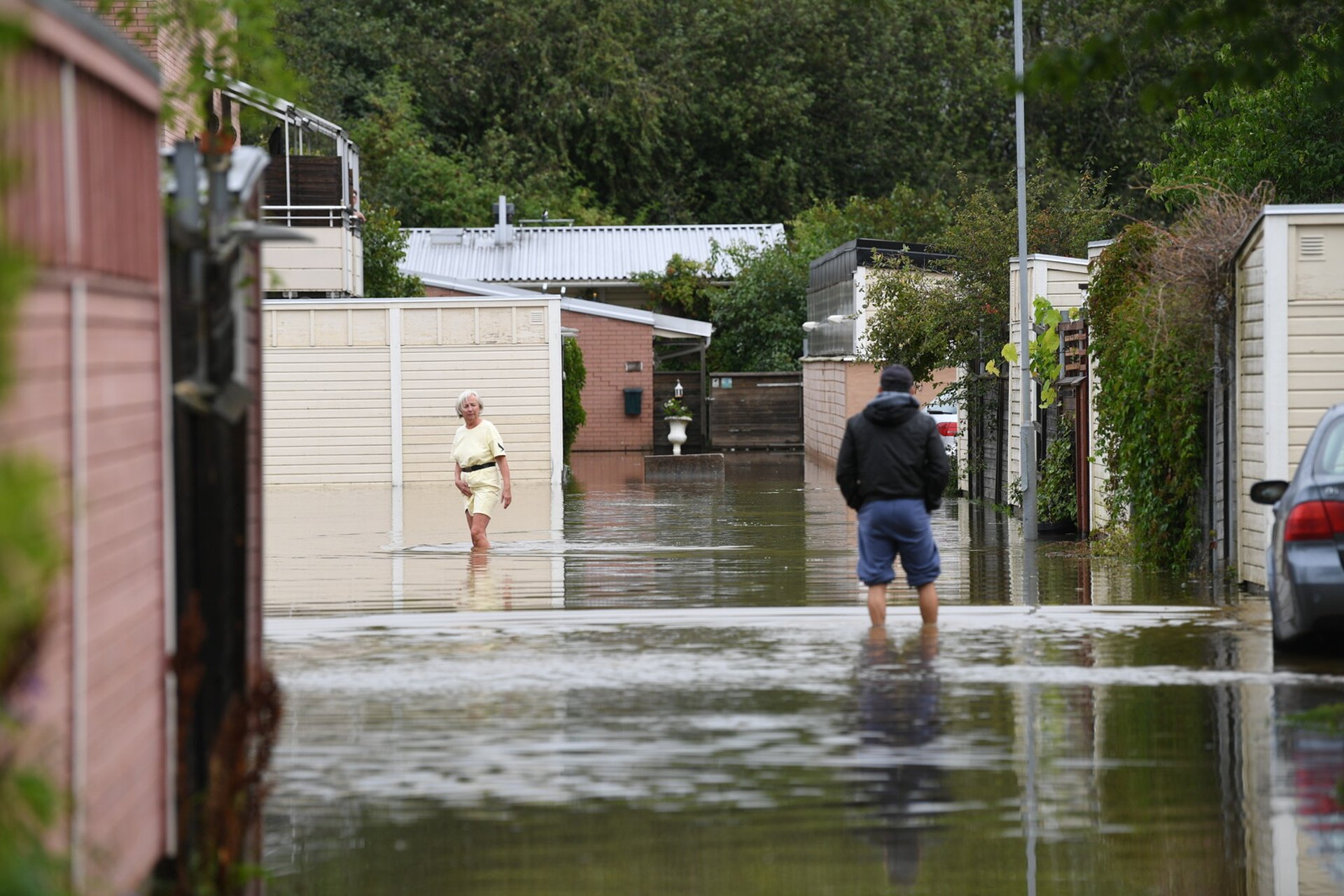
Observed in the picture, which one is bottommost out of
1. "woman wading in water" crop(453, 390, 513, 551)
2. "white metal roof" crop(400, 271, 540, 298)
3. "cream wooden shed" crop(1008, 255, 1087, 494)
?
"woman wading in water" crop(453, 390, 513, 551)

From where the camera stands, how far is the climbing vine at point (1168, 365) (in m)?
14.5

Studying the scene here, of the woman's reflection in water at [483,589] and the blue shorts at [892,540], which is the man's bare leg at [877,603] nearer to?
the blue shorts at [892,540]

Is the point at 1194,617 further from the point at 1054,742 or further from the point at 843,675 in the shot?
the point at 1054,742

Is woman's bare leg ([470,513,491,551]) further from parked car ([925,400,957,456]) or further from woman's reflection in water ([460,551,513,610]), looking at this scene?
parked car ([925,400,957,456])

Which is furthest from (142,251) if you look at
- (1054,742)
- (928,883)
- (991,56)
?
(991,56)

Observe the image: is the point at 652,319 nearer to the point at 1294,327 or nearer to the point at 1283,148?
the point at 1283,148

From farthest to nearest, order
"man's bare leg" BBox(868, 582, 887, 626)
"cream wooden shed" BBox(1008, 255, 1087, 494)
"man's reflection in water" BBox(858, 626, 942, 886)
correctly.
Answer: "cream wooden shed" BBox(1008, 255, 1087, 494)
"man's bare leg" BBox(868, 582, 887, 626)
"man's reflection in water" BBox(858, 626, 942, 886)

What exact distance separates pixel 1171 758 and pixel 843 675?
230 cm

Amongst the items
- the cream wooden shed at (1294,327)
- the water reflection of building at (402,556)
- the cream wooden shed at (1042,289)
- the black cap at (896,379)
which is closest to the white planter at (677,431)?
the water reflection of building at (402,556)

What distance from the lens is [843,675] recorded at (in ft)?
32.6

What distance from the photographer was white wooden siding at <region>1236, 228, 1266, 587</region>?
13.3 metres

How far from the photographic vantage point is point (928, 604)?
11672 mm

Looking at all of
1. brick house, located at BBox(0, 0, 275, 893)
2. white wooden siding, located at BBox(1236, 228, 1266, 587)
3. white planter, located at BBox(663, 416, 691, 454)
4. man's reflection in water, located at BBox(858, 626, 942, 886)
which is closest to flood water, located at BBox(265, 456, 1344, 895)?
man's reflection in water, located at BBox(858, 626, 942, 886)

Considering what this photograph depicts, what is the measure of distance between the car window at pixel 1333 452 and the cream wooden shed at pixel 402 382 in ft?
64.2
